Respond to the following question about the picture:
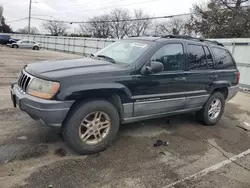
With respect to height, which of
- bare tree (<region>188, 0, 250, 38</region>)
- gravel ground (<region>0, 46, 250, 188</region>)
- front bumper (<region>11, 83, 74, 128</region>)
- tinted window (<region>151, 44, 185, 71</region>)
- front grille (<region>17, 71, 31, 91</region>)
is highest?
bare tree (<region>188, 0, 250, 38</region>)

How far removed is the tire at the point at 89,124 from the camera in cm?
322

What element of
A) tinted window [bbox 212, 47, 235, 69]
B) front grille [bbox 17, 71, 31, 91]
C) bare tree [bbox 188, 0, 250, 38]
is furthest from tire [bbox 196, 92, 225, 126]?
bare tree [bbox 188, 0, 250, 38]

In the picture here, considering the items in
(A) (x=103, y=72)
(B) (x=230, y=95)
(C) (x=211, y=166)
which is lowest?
(C) (x=211, y=166)

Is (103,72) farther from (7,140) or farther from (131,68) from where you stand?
(7,140)

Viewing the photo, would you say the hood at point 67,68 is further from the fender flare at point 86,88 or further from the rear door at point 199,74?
the rear door at point 199,74

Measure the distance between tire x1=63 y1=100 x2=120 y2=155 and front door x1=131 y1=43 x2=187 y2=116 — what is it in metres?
0.45

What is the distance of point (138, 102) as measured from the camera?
12.2 feet

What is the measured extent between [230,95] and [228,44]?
6780mm

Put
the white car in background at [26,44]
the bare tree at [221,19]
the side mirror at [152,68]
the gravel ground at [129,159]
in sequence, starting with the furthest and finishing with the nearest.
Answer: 1. the white car in background at [26,44]
2. the bare tree at [221,19]
3. the side mirror at [152,68]
4. the gravel ground at [129,159]

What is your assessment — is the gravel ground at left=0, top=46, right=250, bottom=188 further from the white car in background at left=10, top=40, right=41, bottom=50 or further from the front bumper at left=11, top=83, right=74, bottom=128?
the white car in background at left=10, top=40, right=41, bottom=50

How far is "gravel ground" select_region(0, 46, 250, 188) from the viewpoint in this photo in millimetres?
2895

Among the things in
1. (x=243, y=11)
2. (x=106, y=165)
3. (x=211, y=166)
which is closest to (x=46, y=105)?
(x=106, y=165)

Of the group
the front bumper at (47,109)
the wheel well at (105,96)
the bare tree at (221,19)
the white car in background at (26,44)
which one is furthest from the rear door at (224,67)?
the white car in background at (26,44)

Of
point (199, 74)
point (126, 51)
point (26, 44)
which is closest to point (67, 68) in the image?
point (126, 51)
